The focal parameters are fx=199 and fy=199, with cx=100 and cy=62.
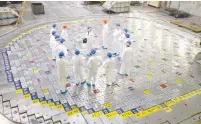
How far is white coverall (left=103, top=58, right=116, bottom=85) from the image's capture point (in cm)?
647

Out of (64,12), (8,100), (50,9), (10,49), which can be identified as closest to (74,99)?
(8,100)

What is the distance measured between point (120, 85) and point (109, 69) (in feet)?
2.82

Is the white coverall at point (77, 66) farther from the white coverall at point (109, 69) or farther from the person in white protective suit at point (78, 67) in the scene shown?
the white coverall at point (109, 69)

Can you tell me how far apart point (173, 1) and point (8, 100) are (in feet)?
50.7

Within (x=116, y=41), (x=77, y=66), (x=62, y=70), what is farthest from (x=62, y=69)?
(x=116, y=41)

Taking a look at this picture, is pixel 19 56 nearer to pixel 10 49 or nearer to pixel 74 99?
pixel 10 49

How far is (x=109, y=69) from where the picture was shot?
6.64 m

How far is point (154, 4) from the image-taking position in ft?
59.3

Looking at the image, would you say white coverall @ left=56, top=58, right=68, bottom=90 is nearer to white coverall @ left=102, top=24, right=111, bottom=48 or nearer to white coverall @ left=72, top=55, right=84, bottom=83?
white coverall @ left=72, top=55, right=84, bottom=83

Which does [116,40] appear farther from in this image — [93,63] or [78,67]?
[78,67]

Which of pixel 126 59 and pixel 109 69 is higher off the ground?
pixel 126 59

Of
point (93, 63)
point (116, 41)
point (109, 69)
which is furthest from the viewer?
point (116, 41)

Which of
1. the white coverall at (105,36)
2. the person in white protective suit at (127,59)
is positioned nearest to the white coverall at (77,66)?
the person in white protective suit at (127,59)

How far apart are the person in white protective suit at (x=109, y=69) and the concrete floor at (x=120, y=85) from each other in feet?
0.91
